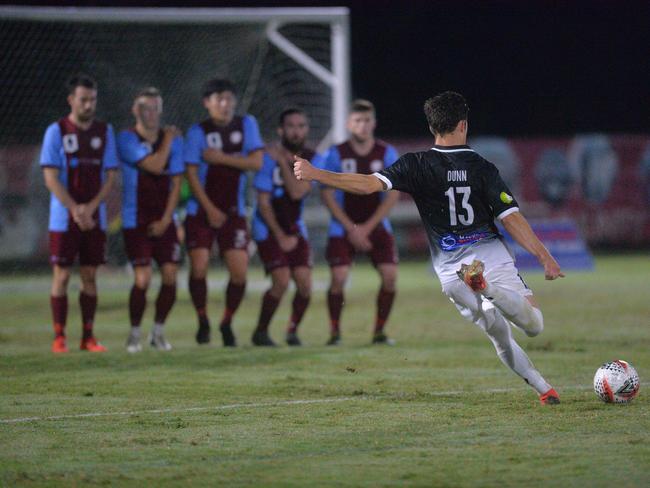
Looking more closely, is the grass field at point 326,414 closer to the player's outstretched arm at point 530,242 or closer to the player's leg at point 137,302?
the player's leg at point 137,302

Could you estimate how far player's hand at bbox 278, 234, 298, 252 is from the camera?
36.0 feet

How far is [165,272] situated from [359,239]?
6.11 ft

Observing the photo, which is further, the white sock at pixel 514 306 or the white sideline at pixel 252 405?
the white sideline at pixel 252 405

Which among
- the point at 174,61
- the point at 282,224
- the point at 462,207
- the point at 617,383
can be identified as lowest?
the point at 617,383

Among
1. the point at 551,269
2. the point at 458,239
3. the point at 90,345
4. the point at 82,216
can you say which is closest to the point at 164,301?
the point at 90,345

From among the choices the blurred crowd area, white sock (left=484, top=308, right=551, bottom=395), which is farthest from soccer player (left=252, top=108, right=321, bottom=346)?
the blurred crowd area

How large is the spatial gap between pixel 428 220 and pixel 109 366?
3.43 m

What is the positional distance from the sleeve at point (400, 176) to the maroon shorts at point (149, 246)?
13.6ft

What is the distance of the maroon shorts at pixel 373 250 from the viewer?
1114 centimetres

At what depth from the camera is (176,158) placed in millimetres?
10836

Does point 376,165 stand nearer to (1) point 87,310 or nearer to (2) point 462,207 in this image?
(1) point 87,310

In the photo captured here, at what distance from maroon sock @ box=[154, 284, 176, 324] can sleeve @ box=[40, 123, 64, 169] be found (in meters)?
1.53

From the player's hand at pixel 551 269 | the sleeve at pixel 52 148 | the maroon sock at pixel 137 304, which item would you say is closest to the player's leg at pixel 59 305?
the maroon sock at pixel 137 304

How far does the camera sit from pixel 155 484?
5.05 m
